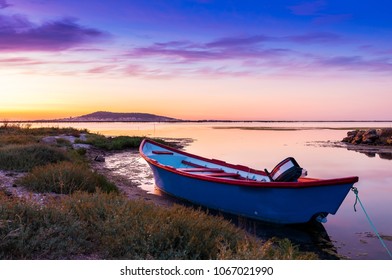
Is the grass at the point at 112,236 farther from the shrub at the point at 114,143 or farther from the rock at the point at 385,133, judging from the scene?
the rock at the point at 385,133

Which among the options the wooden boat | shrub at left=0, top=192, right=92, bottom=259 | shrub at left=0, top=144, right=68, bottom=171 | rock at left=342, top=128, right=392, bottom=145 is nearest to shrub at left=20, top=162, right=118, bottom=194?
shrub at left=0, top=144, right=68, bottom=171

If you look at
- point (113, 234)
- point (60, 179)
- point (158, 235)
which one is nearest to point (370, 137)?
point (60, 179)

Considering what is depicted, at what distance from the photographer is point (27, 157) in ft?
42.9

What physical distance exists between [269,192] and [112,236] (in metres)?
5.31

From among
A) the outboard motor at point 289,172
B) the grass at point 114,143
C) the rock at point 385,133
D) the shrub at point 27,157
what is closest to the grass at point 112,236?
the outboard motor at point 289,172

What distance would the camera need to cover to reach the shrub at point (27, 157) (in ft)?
40.9

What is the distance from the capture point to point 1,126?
3028 cm

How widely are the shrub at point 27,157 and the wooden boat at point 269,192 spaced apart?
3872mm

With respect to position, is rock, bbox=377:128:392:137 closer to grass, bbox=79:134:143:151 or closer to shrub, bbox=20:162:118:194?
grass, bbox=79:134:143:151

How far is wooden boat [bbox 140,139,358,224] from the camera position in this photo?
9.23 m

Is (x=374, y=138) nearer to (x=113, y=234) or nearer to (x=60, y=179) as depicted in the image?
(x=60, y=179)
